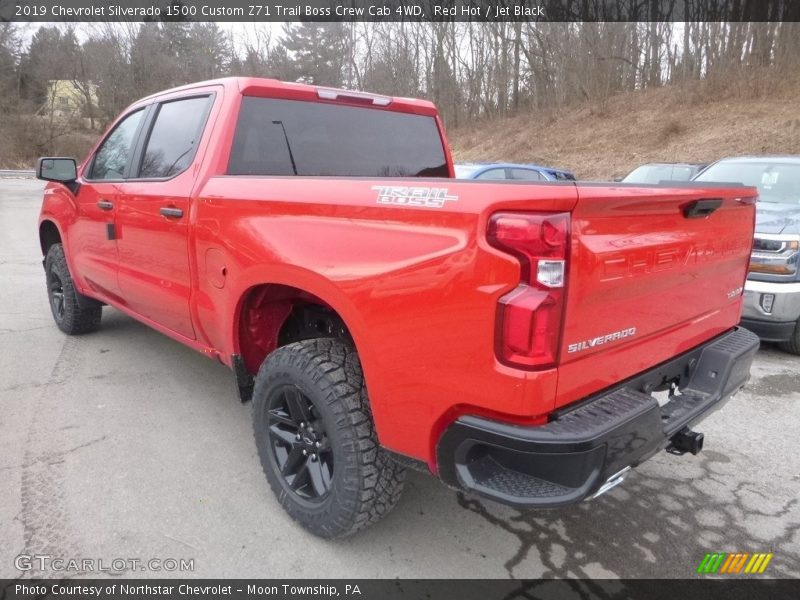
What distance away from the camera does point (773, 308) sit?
4.70m

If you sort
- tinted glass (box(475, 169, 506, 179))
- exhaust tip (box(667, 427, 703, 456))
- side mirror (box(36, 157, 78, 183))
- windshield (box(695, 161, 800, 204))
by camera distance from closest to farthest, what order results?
exhaust tip (box(667, 427, 703, 456))
side mirror (box(36, 157, 78, 183))
windshield (box(695, 161, 800, 204))
tinted glass (box(475, 169, 506, 179))

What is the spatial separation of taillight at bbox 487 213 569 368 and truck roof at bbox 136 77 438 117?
199cm

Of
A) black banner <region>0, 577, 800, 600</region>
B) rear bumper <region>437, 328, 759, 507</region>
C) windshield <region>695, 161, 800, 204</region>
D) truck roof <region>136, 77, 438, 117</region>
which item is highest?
truck roof <region>136, 77, 438, 117</region>

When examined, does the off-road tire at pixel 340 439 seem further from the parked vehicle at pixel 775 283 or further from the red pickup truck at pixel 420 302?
the parked vehicle at pixel 775 283

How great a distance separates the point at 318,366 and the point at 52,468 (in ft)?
5.80

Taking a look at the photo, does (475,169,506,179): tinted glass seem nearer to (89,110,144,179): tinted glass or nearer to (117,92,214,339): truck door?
(89,110,144,179): tinted glass

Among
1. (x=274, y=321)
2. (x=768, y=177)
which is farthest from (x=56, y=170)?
(x=768, y=177)

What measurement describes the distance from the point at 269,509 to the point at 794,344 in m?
4.56

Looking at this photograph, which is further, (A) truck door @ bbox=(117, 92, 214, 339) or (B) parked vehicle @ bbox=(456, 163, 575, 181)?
(B) parked vehicle @ bbox=(456, 163, 575, 181)

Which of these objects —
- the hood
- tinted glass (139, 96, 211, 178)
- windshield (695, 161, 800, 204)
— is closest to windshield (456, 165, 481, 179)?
windshield (695, 161, 800, 204)

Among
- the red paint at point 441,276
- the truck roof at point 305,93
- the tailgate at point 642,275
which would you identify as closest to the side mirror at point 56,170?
the truck roof at point 305,93

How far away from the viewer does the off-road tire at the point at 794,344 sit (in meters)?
4.90

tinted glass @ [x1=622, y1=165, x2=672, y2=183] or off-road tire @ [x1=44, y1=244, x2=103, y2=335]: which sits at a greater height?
tinted glass @ [x1=622, y1=165, x2=672, y2=183]

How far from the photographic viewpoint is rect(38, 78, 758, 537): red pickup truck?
1.81 m
